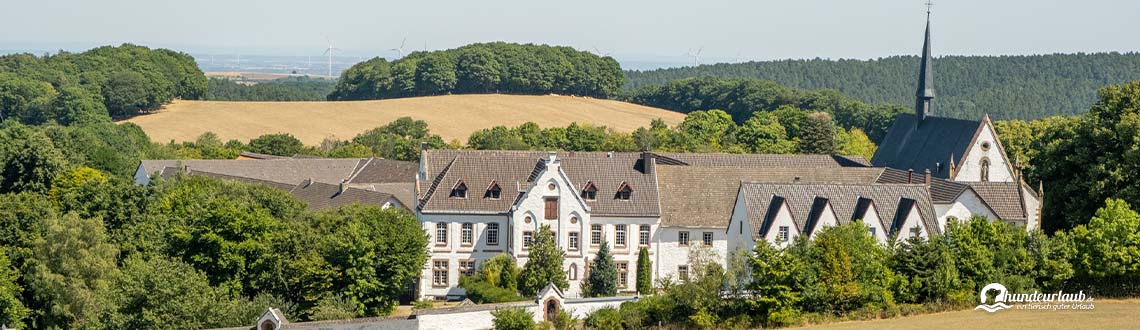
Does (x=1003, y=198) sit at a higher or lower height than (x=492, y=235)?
higher

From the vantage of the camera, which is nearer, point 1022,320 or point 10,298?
point 1022,320

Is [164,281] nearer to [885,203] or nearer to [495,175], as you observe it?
[495,175]

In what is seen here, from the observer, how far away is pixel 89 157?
99812 mm

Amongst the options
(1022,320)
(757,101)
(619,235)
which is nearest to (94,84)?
(757,101)

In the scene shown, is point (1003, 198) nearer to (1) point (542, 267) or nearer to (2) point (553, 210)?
(2) point (553, 210)

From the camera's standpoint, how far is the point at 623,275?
2798 inches

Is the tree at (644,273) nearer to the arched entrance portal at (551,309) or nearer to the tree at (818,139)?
the arched entrance portal at (551,309)

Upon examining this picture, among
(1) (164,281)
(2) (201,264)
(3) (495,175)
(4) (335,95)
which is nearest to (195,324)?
(1) (164,281)

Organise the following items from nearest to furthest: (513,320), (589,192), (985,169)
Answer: (513,320) → (589,192) → (985,169)

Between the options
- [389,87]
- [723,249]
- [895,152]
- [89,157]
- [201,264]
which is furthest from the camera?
[389,87]

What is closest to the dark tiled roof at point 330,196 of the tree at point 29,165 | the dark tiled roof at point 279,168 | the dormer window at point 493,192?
the dormer window at point 493,192

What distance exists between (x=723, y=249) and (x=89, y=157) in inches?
1863

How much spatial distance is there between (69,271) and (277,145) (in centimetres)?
6807

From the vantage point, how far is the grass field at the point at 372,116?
149 meters
